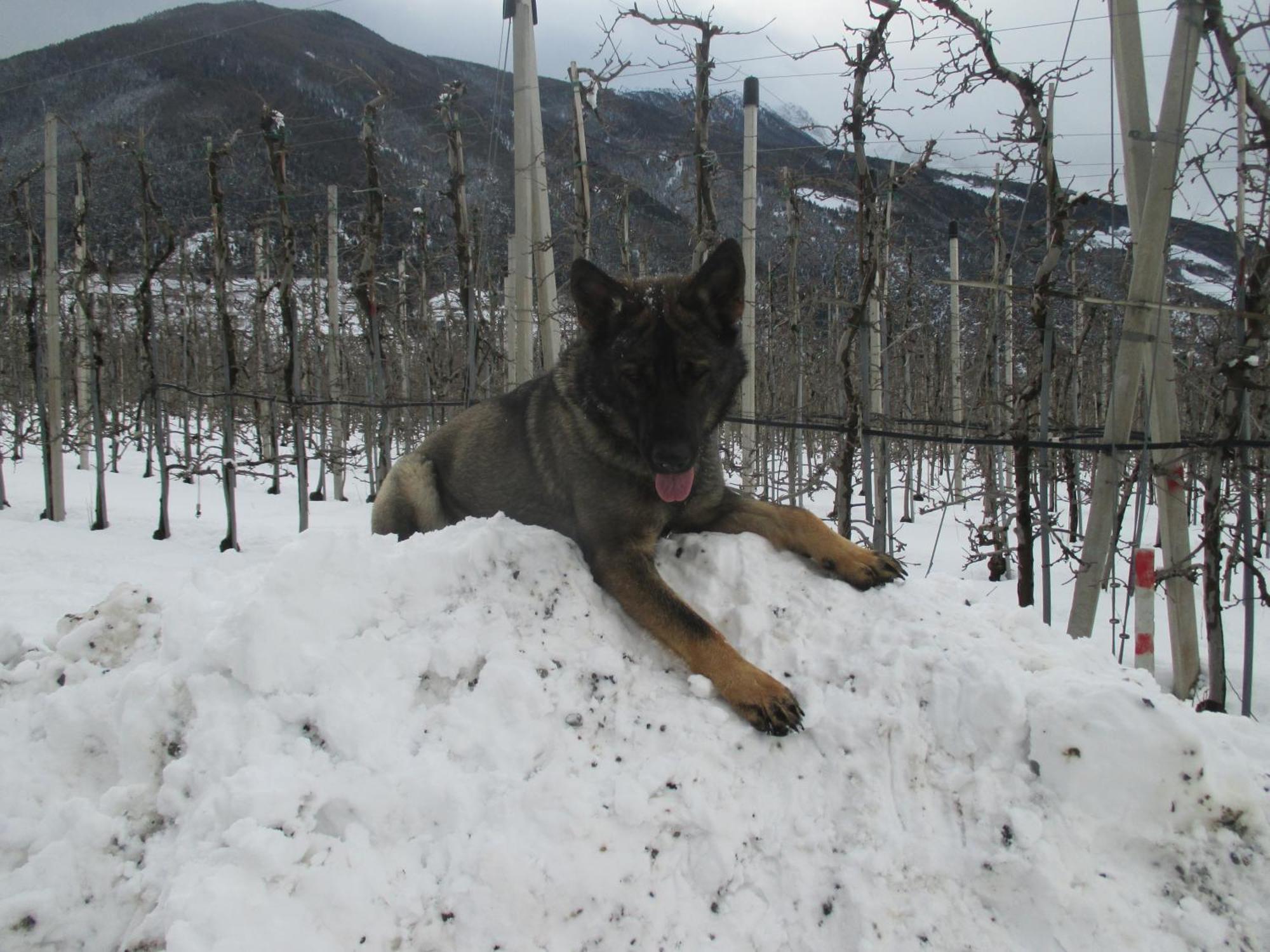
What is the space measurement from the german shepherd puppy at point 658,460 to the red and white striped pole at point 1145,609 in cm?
330

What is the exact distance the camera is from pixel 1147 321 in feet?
16.6

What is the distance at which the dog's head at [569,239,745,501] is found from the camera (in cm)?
291

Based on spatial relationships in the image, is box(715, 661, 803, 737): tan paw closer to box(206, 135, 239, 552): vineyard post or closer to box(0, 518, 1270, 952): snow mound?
box(0, 518, 1270, 952): snow mound

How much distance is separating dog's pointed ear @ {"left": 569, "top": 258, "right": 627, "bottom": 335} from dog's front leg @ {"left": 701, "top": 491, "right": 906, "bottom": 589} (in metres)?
1.11

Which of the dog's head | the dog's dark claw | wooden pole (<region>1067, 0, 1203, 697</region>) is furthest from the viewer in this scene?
wooden pole (<region>1067, 0, 1203, 697</region>)

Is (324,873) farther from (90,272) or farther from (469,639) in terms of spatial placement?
(90,272)

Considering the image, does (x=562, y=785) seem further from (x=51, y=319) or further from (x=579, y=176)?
(x=51, y=319)

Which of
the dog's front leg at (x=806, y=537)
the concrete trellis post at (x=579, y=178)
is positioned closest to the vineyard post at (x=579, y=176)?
the concrete trellis post at (x=579, y=178)

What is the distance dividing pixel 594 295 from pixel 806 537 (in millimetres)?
1497

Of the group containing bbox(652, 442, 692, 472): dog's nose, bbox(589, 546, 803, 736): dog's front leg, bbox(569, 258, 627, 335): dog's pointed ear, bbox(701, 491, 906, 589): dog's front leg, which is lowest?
bbox(589, 546, 803, 736): dog's front leg

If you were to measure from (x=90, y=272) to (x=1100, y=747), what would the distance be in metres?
19.4

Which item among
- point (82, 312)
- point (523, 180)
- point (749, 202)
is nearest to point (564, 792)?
point (523, 180)

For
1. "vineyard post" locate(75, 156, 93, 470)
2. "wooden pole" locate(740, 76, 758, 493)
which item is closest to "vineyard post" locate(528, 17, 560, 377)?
"wooden pole" locate(740, 76, 758, 493)

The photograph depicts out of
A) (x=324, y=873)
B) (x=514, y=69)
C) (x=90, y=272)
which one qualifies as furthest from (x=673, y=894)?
(x=90, y=272)
